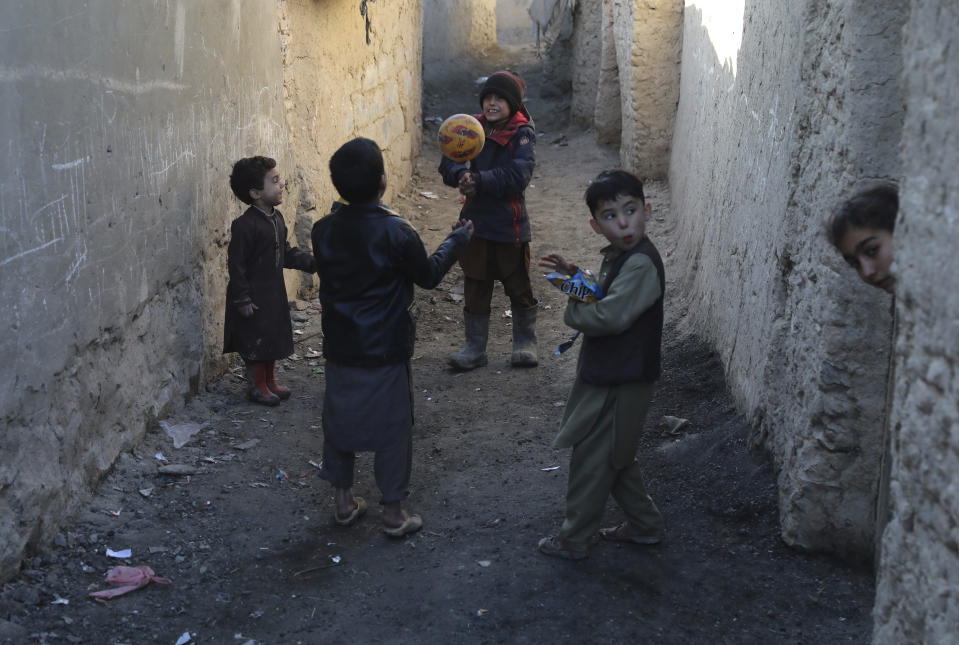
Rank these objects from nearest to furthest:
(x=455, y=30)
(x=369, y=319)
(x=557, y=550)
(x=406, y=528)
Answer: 1. (x=557, y=550)
2. (x=369, y=319)
3. (x=406, y=528)
4. (x=455, y=30)

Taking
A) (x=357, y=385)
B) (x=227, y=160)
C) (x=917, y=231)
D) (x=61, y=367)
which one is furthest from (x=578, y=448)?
(x=227, y=160)

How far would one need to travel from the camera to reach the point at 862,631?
275cm

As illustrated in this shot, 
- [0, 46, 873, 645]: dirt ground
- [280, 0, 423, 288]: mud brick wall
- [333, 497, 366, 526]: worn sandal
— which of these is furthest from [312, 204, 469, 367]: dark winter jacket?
[280, 0, 423, 288]: mud brick wall

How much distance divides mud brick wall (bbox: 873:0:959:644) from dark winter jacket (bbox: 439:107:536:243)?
327 cm

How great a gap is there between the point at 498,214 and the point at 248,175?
1415 millimetres

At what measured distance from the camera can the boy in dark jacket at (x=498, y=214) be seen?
5.12 m

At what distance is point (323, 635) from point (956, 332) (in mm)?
2016

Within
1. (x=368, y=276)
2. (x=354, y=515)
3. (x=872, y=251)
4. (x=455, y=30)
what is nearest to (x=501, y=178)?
(x=368, y=276)

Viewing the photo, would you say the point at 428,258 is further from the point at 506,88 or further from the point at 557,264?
the point at 506,88

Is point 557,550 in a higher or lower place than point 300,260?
lower

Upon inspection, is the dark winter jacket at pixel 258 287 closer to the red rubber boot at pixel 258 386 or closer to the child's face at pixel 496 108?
the red rubber boot at pixel 258 386

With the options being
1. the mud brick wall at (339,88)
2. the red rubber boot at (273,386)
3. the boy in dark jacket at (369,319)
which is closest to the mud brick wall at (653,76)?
the mud brick wall at (339,88)

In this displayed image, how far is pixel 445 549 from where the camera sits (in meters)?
3.40

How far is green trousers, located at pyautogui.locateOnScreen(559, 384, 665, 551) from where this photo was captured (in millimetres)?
3115
